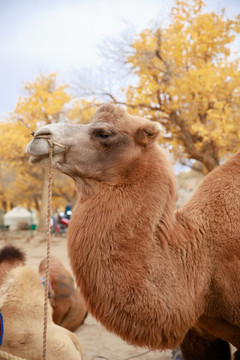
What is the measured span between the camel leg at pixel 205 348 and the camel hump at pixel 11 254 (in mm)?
2001

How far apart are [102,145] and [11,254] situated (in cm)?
205

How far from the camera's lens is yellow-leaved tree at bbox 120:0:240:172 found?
14062 millimetres

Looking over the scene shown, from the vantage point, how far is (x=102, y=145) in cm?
247

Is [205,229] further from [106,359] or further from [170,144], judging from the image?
[170,144]

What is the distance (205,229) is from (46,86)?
70.1 feet

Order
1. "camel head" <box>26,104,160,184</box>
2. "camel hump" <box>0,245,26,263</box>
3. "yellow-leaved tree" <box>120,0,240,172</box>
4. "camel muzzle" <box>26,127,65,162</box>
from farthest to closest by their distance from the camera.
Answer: "yellow-leaved tree" <box>120,0,240,172</box>
"camel hump" <box>0,245,26,263</box>
"camel head" <box>26,104,160,184</box>
"camel muzzle" <box>26,127,65,162</box>

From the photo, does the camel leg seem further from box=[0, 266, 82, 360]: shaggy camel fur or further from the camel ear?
the camel ear

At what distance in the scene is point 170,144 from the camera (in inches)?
613

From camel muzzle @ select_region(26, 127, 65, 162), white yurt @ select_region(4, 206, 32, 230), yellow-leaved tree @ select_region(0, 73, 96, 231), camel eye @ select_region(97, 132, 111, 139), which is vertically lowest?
white yurt @ select_region(4, 206, 32, 230)

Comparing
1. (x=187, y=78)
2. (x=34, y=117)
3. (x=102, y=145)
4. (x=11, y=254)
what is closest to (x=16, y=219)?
(x=34, y=117)

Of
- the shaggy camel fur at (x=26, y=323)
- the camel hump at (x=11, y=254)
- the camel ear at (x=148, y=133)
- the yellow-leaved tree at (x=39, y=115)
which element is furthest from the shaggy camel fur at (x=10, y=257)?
the yellow-leaved tree at (x=39, y=115)

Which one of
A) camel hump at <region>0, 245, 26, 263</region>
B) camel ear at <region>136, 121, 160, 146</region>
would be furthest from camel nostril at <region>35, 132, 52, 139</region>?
camel hump at <region>0, 245, 26, 263</region>

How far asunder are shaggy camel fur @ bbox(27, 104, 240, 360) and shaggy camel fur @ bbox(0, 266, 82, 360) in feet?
3.32

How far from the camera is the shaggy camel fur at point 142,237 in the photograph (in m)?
2.09
